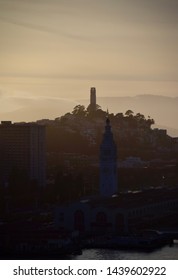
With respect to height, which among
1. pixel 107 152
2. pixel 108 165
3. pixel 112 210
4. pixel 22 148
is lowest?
pixel 112 210

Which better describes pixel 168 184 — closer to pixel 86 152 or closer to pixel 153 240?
pixel 86 152

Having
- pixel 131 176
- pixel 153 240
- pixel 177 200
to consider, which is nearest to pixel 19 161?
pixel 131 176

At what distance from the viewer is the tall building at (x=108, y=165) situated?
44.0ft

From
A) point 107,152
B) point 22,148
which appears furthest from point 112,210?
point 22,148

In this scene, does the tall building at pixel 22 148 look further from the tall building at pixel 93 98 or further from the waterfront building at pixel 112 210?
the waterfront building at pixel 112 210

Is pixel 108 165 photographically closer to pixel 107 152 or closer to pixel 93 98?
pixel 107 152

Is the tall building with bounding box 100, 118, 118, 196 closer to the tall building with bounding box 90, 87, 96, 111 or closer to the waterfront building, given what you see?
the waterfront building

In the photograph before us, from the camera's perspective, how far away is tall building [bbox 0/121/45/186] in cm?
1797

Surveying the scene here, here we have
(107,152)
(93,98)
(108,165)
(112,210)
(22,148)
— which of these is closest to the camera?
(112,210)

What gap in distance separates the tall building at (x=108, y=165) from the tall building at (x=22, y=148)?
3924 mm

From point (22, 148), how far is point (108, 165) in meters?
5.37

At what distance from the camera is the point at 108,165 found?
44.2 feet

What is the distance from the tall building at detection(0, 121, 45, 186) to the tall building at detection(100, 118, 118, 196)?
392 cm

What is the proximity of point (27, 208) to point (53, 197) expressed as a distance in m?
0.71
